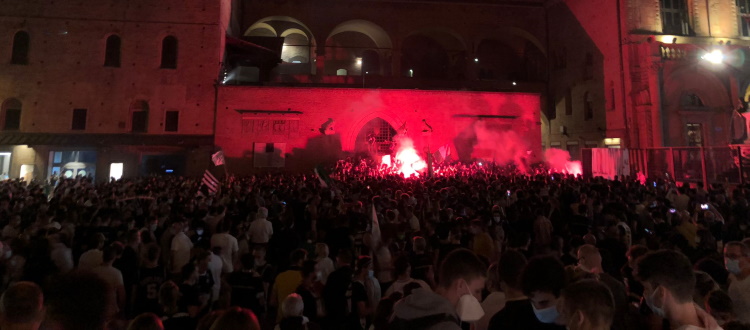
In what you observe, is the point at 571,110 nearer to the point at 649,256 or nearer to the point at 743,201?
the point at 743,201

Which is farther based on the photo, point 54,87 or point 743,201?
point 54,87

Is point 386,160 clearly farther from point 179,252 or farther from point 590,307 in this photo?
point 590,307

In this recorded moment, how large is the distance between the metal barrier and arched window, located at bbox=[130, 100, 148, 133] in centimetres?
2437

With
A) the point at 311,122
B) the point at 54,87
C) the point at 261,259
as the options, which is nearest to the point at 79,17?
the point at 54,87

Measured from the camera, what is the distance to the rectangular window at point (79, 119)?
2208 cm

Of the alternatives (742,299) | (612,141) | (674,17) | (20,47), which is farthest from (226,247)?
(674,17)

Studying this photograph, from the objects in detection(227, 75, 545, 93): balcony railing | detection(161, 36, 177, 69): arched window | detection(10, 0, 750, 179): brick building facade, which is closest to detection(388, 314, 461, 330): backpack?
detection(10, 0, 750, 179): brick building facade

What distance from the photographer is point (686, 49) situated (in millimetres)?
23188

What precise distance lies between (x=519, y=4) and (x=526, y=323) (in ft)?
104

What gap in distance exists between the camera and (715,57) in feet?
76.4

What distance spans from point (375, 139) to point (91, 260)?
19.2 metres

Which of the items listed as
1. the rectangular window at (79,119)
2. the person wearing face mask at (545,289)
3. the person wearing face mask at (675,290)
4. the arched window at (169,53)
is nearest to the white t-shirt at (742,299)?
the person wearing face mask at (675,290)

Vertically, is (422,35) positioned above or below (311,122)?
above

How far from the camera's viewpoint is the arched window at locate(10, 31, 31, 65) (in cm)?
2220
